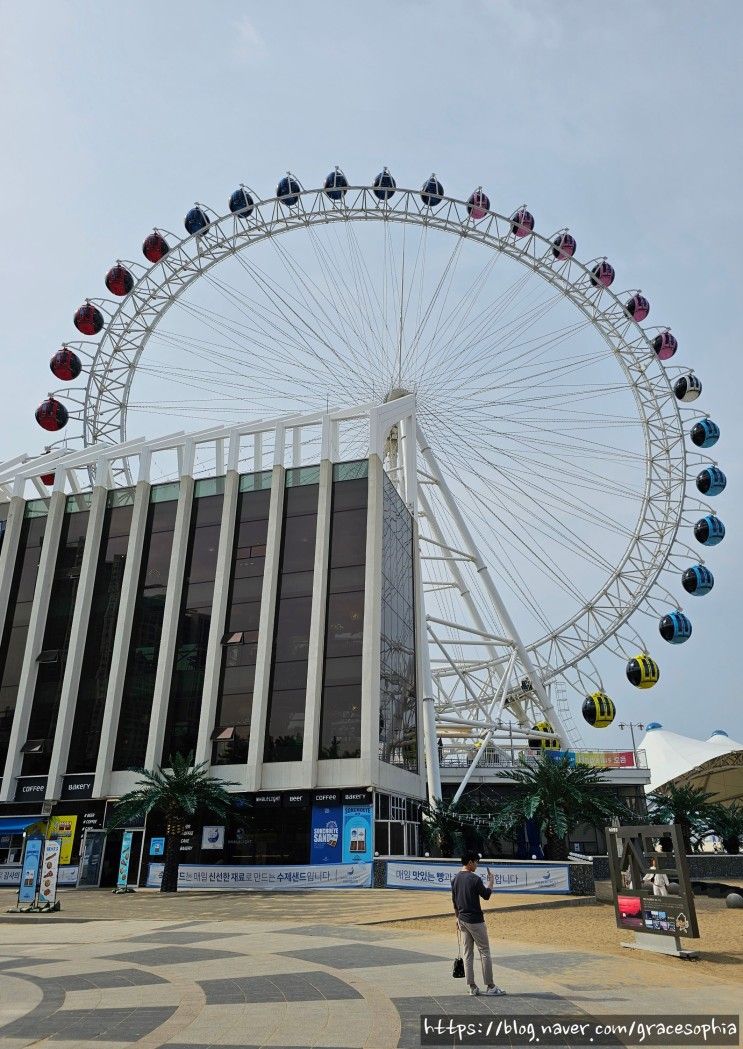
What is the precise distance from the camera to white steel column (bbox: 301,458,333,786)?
37116 mm

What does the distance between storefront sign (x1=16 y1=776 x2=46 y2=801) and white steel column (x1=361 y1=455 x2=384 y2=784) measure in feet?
57.4

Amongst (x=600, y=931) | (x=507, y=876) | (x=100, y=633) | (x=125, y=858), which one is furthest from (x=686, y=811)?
(x=100, y=633)

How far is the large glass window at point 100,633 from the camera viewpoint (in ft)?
138

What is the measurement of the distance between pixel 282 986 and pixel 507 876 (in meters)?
17.5

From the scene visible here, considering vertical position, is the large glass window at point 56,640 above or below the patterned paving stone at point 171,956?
above

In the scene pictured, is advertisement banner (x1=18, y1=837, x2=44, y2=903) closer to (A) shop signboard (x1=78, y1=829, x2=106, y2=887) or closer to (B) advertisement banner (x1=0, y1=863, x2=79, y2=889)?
(A) shop signboard (x1=78, y1=829, x2=106, y2=887)

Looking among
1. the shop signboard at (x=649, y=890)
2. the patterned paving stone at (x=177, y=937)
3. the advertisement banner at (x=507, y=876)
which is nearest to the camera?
the shop signboard at (x=649, y=890)

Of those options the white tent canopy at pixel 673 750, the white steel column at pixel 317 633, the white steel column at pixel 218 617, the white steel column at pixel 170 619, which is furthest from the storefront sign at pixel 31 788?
the white tent canopy at pixel 673 750

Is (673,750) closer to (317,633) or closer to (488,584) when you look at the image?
(488,584)

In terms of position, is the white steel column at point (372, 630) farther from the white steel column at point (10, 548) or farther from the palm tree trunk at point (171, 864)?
the white steel column at point (10, 548)

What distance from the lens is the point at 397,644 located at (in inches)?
1672

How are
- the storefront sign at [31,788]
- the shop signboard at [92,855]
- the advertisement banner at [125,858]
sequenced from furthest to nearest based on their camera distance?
the storefront sign at [31,788] → the shop signboard at [92,855] → the advertisement banner at [125,858]

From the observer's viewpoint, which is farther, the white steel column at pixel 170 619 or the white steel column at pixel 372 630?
the white steel column at pixel 170 619

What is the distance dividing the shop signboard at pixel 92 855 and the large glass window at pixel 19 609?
6946mm
